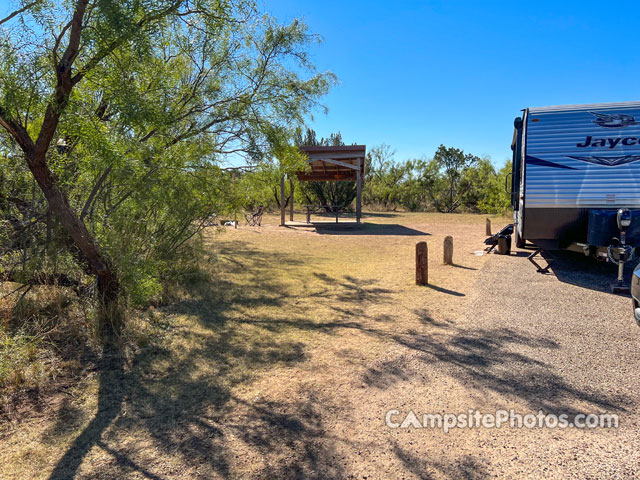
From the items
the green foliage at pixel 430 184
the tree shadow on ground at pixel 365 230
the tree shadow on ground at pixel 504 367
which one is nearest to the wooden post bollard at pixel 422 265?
the tree shadow on ground at pixel 504 367

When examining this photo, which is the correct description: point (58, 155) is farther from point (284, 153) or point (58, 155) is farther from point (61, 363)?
point (284, 153)

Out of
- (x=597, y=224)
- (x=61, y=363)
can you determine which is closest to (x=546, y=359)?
(x=597, y=224)

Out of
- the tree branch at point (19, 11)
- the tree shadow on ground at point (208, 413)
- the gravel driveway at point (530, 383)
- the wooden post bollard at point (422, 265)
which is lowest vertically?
the tree shadow on ground at point (208, 413)

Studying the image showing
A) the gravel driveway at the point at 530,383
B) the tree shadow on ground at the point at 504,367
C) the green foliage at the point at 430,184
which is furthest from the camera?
the green foliage at the point at 430,184

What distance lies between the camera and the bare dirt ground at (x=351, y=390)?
7.70 ft

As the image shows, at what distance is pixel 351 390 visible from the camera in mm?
3197

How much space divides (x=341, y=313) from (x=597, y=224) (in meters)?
4.20

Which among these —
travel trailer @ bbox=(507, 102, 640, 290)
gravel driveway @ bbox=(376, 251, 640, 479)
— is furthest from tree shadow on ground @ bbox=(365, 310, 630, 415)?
travel trailer @ bbox=(507, 102, 640, 290)

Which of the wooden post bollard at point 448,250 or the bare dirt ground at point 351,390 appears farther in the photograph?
the wooden post bollard at point 448,250

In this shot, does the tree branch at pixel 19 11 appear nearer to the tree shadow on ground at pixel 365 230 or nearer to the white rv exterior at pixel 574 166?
the white rv exterior at pixel 574 166

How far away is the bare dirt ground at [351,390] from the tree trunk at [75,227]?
0.85 meters

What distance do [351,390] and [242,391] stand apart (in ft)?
2.82

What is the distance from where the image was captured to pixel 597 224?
622 cm

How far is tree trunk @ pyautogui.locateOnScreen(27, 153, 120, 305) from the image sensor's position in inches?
147
